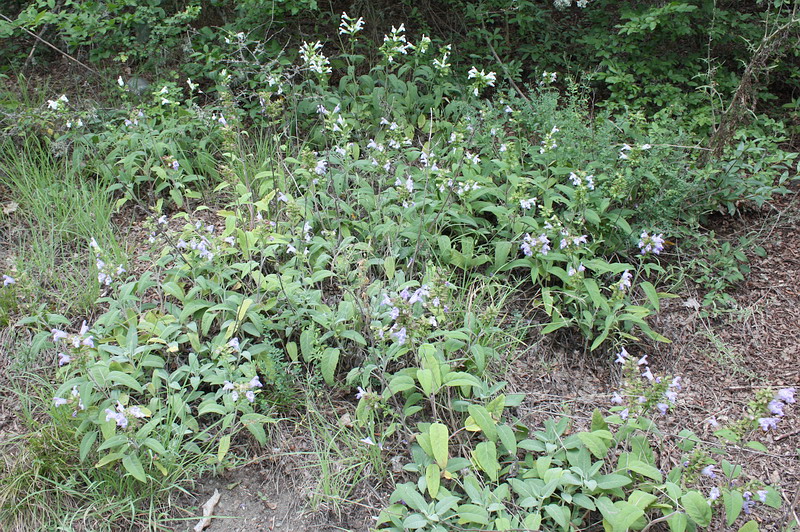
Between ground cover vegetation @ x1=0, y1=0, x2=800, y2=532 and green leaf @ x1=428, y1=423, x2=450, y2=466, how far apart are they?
1 centimetres

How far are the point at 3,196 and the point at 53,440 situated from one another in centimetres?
210

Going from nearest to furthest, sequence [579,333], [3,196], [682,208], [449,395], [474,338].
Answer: [449,395]
[474,338]
[579,333]
[682,208]
[3,196]

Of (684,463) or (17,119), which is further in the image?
(17,119)

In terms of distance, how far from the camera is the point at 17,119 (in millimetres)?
3988

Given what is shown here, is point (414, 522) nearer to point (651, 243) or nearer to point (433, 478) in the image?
point (433, 478)

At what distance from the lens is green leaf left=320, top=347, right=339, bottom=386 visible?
2664 millimetres

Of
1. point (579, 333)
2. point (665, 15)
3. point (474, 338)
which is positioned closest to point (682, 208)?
point (579, 333)

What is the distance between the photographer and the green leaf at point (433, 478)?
89.6 inches

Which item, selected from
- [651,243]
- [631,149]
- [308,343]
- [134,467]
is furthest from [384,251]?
[134,467]

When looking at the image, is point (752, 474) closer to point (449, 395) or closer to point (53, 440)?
point (449, 395)

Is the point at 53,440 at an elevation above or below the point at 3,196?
below

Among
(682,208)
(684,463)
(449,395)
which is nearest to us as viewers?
(684,463)

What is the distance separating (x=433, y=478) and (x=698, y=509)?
0.96 metres

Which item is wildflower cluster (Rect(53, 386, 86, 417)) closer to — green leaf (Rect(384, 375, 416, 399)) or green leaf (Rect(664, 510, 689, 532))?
green leaf (Rect(384, 375, 416, 399))
